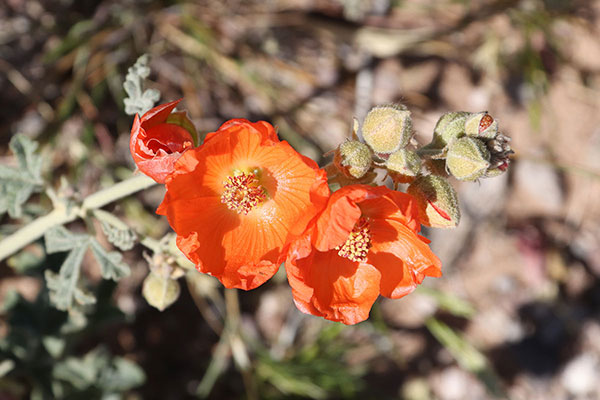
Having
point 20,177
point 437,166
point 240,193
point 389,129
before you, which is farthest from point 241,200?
point 20,177

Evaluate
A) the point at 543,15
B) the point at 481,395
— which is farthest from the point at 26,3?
the point at 481,395

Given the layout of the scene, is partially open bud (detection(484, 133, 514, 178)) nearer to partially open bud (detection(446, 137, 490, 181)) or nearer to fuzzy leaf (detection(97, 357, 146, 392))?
partially open bud (detection(446, 137, 490, 181))

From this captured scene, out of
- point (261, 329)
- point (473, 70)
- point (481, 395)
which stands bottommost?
point (481, 395)

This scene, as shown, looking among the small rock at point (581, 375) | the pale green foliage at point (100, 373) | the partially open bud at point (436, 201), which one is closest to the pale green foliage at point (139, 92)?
the partially open bud at point (436, 201)

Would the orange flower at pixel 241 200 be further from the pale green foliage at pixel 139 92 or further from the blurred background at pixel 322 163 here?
the blurred background at pixel 322 163

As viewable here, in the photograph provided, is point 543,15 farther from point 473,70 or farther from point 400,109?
point 400,109

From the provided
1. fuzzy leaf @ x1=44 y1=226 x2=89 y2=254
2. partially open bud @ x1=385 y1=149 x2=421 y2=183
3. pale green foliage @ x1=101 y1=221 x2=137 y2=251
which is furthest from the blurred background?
partially open bud @ x1=385 y1=149 x2=421 y2=183
